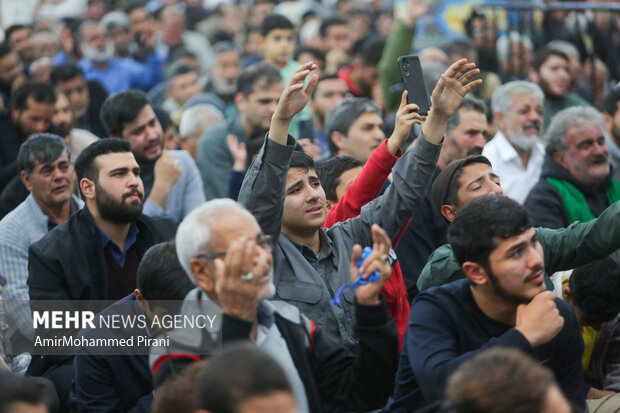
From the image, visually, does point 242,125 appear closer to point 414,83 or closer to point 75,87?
point 75,87

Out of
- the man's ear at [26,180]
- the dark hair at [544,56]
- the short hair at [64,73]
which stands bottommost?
the man's ear at [26,180]

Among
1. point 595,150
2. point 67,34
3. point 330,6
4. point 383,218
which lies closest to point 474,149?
point 595,150

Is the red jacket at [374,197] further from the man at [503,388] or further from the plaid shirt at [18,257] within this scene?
the plaid shirt at [18,257]

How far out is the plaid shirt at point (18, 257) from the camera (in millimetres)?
5570

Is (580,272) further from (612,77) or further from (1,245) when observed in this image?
(612,77)

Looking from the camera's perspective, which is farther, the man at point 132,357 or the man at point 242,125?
the man at point 242,125

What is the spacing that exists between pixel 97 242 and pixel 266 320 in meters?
2.31

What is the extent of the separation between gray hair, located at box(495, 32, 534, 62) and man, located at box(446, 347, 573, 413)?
329 inches

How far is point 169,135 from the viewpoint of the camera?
328 inches

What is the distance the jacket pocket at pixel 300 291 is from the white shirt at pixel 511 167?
3.46m

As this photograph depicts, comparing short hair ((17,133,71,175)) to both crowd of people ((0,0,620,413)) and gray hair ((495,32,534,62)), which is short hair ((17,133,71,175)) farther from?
gray hair ((495,32,534,62))

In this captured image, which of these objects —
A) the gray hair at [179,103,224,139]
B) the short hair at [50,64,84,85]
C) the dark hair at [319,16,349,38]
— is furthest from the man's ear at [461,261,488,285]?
the dark hair at [319,16,349,38]

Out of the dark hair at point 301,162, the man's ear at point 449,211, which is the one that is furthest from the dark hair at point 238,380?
the man's ear at point 449,211

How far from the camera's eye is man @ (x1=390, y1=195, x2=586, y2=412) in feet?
12.1
